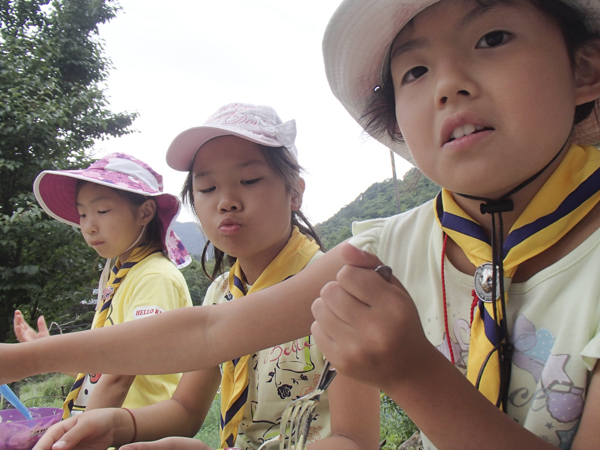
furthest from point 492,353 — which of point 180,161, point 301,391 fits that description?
point 180,161

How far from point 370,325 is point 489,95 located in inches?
16.3

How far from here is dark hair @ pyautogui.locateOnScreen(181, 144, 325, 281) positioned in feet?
4.45

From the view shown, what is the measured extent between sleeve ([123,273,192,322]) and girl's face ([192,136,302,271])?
52cm

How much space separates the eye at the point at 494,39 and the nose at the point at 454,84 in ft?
0.16

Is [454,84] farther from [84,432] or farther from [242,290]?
[84,432]

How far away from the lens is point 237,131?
1271 mm

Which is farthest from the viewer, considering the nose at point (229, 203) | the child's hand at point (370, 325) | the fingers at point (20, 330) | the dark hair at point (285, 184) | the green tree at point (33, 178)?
the green tree at point (33, 178)

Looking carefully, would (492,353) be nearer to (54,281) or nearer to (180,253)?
(180,253)

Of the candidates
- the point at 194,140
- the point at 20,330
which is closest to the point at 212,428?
the point at 20,330

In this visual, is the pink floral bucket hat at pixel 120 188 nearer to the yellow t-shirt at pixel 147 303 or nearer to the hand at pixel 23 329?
the yellow t-shirt at pixel 147 303

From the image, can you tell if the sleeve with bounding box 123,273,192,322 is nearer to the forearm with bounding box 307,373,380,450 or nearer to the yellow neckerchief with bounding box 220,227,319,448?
the yellow neckerchief with bounding box 220,227,319,448

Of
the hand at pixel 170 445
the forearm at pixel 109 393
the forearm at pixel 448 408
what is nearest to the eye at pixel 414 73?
the forearm at pixel 448 408

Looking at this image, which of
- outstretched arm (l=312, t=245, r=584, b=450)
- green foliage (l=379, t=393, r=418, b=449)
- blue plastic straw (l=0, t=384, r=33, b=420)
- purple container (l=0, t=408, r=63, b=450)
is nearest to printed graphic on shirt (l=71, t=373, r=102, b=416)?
blue plastic straw (l=0, t=384, r=33, b=420)

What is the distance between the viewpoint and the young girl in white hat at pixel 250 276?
41.5 inches
